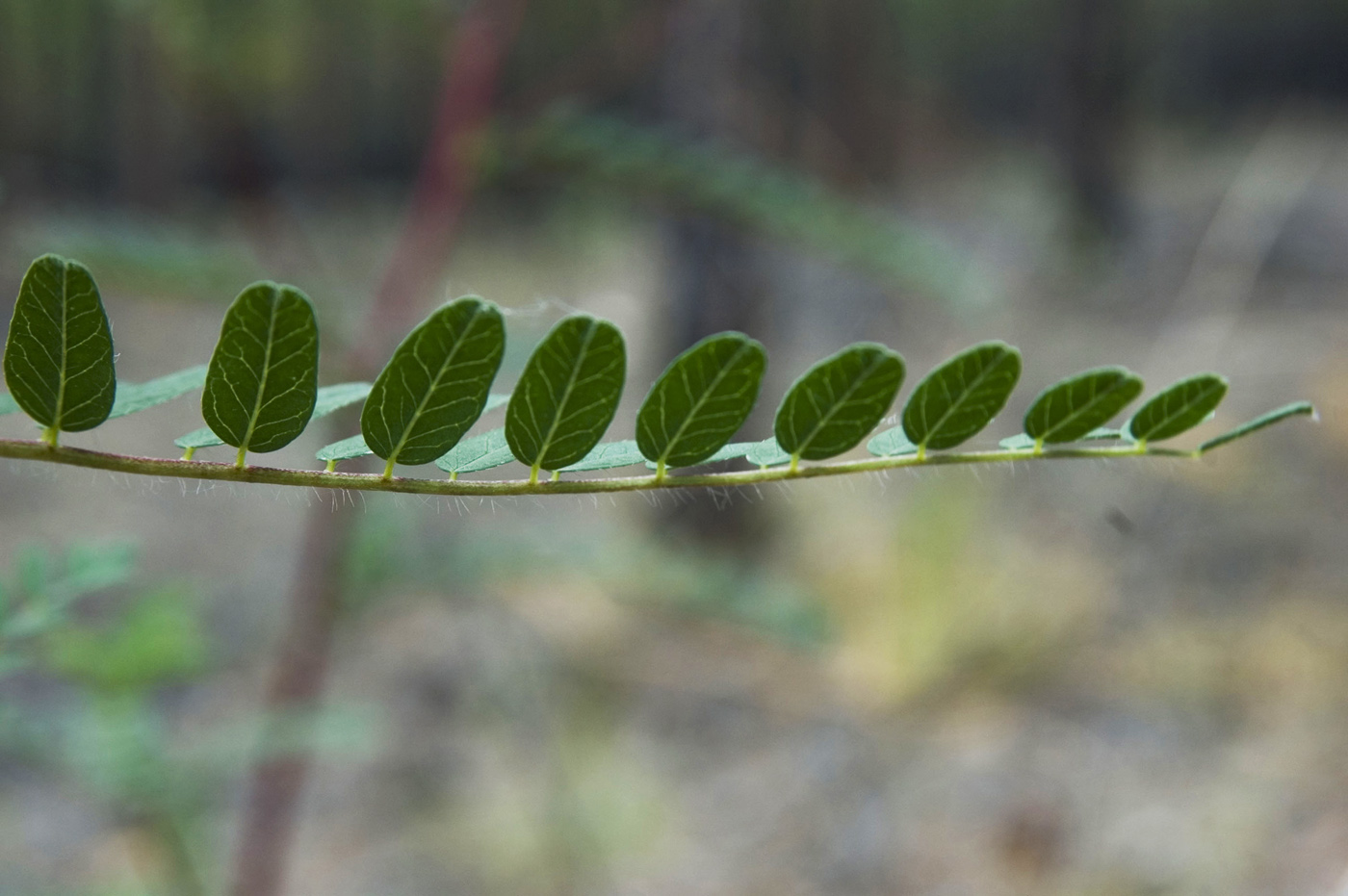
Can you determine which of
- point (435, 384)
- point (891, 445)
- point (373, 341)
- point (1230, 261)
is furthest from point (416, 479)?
point (1230, 261)

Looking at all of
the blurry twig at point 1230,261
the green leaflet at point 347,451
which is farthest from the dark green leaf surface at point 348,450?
the blurry twig at point 1230,261

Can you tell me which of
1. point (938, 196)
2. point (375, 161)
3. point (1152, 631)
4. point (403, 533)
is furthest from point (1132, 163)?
point (375, 161)

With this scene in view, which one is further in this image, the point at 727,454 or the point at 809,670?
the point at 809,670

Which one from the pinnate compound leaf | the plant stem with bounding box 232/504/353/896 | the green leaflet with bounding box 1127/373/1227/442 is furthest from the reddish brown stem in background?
the green leaflet with bounding box 1127/373/1227/442

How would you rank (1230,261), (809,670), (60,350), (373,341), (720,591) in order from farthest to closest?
(1230,261)
(809,670)
(720,591)
(373,341)
(60,350)

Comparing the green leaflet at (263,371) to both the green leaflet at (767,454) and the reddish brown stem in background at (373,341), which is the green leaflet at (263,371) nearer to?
the green leaflet at (767,454)

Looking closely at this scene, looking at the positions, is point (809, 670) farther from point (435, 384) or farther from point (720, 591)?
point (435, 384)
